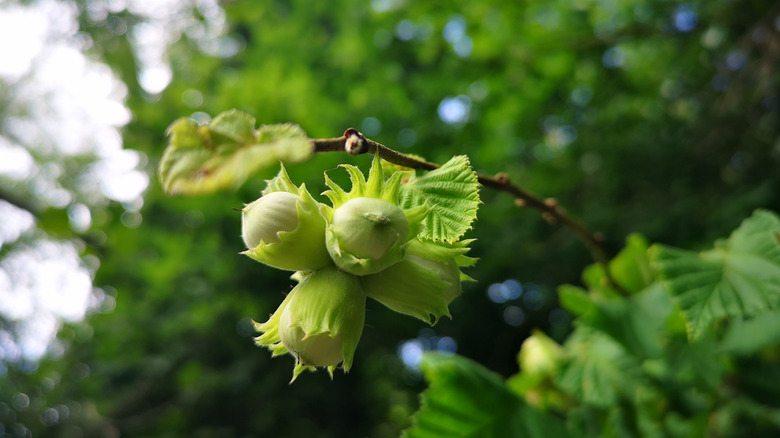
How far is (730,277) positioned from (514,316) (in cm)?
374

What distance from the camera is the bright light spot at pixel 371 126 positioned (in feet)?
10.6

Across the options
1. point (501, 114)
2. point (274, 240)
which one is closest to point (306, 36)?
point (501, 114)

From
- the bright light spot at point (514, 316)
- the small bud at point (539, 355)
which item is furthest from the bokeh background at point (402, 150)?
the small bud at point (539, 355)

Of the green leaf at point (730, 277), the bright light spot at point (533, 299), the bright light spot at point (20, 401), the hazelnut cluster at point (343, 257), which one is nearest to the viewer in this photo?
the hazelnut cluster at point (343, 257)

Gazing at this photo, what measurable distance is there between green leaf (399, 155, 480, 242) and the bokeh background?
1465 millimetres

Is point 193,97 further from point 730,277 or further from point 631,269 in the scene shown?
point 730,277

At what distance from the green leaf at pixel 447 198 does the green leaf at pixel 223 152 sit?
189 mm

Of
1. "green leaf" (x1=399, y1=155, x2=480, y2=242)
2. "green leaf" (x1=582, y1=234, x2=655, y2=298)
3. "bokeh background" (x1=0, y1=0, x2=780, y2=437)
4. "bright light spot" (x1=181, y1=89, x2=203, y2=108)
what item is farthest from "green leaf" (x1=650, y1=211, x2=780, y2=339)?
"bright light spot" (x1=181, y1=89, x2=203, y2=108)

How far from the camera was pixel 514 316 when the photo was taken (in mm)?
4406

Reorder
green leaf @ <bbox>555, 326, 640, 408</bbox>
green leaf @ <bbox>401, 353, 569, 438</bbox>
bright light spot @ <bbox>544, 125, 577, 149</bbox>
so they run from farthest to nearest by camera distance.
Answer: bright light spot @ <bbox>544, 125, 577, 149</bbox> → green leaf @ <bbox>555, 326, 640, 408</bbox> → green leaf @ <bbox>401, 353, 569, 438</bbox>

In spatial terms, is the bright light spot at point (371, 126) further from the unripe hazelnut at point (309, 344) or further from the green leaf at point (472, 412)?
the unripe hazelnut at point (309, 344)

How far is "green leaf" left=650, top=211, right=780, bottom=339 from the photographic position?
0.73 metres

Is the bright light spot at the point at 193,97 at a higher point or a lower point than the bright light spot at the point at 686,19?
lower

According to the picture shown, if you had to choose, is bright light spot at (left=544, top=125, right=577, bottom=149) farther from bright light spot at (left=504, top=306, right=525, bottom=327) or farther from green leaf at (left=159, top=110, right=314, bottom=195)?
green leaf at (left=159, top=110, right=314, bottom=195)
